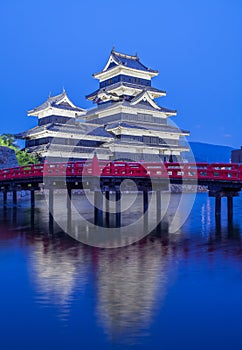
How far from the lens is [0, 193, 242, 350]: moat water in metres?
8.16

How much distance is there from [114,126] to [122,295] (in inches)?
1805

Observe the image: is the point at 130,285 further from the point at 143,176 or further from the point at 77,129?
the point at 77,129

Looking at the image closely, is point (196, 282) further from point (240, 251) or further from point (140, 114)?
point (140, 114)

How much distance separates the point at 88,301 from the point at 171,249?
A: 23.3 feet

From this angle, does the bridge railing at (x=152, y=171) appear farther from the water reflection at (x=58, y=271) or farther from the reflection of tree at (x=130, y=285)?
the reflection of tree at (x=130, y=285)

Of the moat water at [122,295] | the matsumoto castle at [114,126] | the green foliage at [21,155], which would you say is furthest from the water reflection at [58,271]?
the matsumoto castle at [114,126]

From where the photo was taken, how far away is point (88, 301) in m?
10.2

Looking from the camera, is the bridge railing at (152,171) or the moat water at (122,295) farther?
the bridge railing at (152,171)

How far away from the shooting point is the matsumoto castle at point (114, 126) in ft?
180

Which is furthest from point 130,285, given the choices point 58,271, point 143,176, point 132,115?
point 132,115

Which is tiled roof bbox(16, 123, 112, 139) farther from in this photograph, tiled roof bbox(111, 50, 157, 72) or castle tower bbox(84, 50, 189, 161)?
tiled roof bbox(111, 50, 157, 72)

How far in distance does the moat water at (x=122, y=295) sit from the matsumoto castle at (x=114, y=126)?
122ft

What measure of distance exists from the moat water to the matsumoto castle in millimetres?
37212

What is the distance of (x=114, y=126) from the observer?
55.3 m
